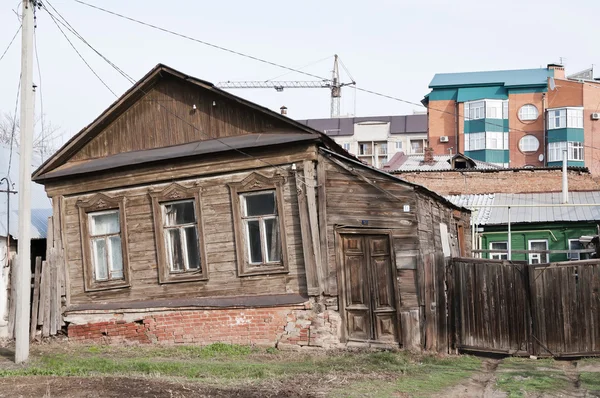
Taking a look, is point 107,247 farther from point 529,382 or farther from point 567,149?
point 567,149

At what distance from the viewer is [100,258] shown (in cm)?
1817

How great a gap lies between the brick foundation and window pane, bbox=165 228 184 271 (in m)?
1.04

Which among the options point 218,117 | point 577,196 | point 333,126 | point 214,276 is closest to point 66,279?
point 214,276

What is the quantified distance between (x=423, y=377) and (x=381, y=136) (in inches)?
2767

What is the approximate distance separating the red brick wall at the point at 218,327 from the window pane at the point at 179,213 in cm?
193

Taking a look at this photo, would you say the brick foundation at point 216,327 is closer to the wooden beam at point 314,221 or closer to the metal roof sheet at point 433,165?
the wooden beam at point 314,221

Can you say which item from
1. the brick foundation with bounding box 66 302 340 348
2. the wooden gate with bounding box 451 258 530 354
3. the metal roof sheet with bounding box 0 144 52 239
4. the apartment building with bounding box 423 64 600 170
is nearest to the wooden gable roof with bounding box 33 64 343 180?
the metal roof sheet with bounding box 0 144 52 239

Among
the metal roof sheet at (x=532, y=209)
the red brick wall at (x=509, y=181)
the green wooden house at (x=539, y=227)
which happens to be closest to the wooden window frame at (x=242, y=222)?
the metal roof sheet at (x=532, y=209)

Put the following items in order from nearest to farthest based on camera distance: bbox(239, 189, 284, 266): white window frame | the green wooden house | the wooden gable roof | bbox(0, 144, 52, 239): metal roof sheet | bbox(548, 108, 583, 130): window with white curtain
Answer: bbox(239, 189, 284, 266): white window frame, the wooden gable roof, bbox(0, 144, 52, 239): metal roof sheet, the green wooden house, bbox(548, 108, 583, 130): window with white curtain

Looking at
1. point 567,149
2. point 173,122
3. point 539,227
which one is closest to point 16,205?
point 173,122

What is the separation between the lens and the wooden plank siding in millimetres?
15773

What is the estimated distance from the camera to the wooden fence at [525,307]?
14.4 metres

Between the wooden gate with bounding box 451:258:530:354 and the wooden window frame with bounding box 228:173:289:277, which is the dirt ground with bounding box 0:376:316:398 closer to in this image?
the wooden window frame with bounding box 228:173:289:277

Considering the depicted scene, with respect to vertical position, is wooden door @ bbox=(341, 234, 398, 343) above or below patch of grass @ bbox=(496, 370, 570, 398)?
above
